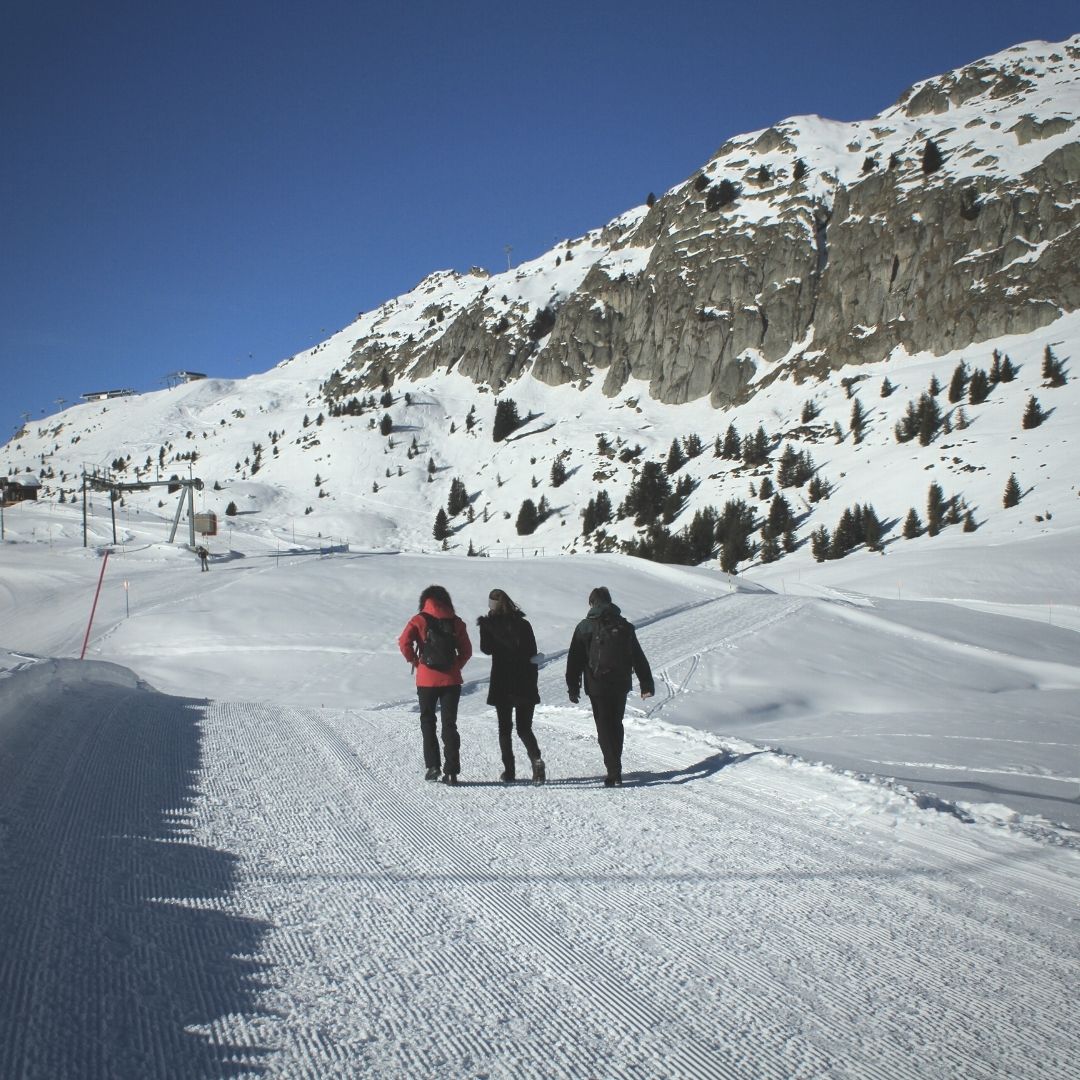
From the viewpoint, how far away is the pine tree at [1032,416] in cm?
6275

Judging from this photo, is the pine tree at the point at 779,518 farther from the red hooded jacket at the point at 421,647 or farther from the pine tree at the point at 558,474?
the red hooded jacket at the point at 421,647

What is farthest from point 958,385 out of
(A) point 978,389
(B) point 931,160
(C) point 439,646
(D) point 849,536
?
(C) point 439,646

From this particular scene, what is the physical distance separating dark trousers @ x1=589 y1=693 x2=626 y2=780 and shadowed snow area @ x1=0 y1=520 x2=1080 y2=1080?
297 mm

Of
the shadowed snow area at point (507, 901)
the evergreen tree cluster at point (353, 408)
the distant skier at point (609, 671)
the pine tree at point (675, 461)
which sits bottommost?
the shadowed snow area at point (507, 901)

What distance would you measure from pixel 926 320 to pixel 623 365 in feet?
147

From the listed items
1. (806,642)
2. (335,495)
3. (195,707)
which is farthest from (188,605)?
(335,495)

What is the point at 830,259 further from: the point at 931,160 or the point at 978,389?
the point at 978,389

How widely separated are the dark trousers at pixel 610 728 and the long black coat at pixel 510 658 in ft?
1.96

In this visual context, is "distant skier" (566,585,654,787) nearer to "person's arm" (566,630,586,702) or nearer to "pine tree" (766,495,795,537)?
"person's arm" (566,630,586,702)

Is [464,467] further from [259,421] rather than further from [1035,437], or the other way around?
[1035,437]

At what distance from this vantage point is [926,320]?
293 feet

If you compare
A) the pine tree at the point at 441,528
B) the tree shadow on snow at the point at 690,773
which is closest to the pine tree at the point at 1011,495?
the tree shadow on snow at the point at 690,773

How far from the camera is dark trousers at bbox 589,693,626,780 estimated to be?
21.7 ft

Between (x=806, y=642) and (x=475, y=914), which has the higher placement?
(x=475, y=914)
